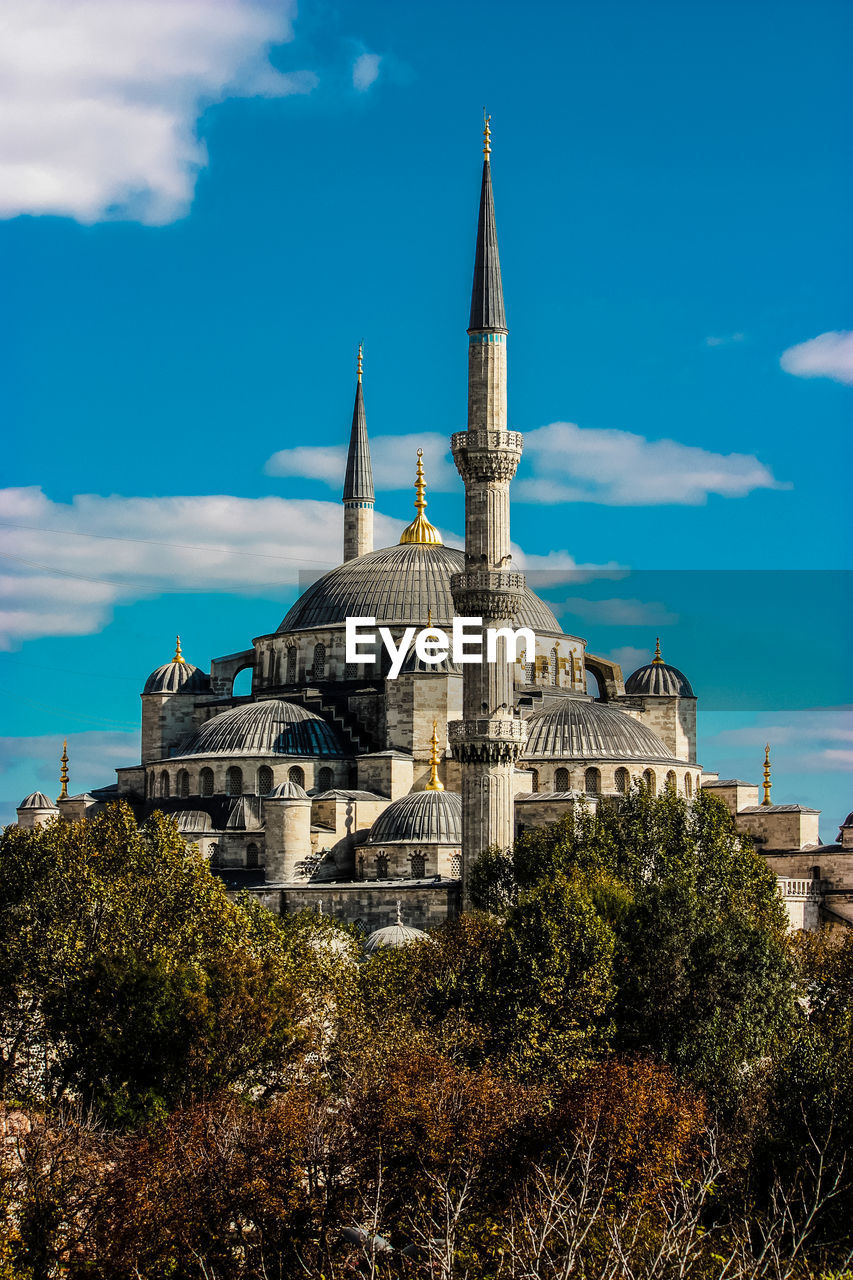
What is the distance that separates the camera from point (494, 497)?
37812 millimetres

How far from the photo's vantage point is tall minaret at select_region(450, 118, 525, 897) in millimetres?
37031

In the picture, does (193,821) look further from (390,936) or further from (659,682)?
(659,682)

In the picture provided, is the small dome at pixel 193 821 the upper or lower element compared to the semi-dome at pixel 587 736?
lower

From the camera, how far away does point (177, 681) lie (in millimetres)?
52781

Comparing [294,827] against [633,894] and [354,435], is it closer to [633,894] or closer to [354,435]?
[633,894]

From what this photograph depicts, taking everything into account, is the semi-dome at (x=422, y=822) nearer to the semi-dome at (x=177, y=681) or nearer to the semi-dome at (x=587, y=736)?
the semi-dome at (x=587, y=736)

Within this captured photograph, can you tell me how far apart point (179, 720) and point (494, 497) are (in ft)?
57.7

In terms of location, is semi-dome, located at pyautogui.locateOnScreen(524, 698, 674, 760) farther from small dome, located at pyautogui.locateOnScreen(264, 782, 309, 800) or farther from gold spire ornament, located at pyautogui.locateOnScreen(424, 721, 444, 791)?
small dome, located at pyautogui.locateOnScreen(264, 782, 309, 800)

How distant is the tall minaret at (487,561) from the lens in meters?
37.0

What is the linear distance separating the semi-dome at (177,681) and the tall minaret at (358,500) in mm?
6012

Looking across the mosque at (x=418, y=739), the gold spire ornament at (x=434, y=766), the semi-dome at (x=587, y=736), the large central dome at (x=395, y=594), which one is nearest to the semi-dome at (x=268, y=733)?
the mosque at (x=418, y=739)

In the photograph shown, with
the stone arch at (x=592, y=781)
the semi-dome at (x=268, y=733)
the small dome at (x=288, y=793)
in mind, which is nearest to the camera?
the small dome at (x=288, y=793)

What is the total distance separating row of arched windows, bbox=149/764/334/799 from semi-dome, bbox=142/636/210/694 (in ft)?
21.1

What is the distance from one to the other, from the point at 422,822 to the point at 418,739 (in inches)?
182
